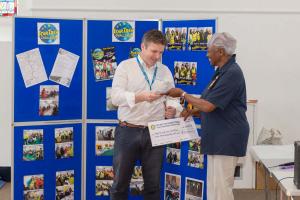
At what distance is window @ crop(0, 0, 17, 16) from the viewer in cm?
516

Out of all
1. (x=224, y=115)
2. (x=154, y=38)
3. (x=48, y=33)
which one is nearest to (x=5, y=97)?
(x=48, y=33)

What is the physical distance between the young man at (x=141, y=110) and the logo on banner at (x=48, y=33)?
72cm

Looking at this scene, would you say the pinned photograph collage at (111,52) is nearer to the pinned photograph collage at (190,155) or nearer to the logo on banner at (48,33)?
the logo on banner at (48,33)

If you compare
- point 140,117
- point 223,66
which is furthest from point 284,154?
point 140,117

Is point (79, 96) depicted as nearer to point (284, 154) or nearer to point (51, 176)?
point (51, 176)

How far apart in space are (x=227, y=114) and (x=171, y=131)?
18.2 inches

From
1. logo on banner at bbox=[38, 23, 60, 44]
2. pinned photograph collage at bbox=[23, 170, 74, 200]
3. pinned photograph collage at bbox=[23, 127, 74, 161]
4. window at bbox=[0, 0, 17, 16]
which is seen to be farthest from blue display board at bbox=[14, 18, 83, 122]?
window at bbox=[0, 0, 17, 16]

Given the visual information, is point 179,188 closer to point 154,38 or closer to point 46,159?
point 46,159

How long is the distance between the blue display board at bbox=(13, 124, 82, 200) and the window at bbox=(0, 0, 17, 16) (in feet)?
7.57

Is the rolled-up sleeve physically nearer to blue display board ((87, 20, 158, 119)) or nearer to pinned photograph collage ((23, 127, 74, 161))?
blue display board ((87, 20, 158, 119))

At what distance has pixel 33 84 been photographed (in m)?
3.36

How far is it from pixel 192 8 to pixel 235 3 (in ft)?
1.53

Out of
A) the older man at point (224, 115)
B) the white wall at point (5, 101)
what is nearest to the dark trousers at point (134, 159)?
the older man at point (224, 115)

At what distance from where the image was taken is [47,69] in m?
3.38
